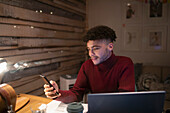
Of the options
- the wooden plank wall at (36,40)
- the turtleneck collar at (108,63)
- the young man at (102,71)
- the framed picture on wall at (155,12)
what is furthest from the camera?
the framed picture on wall at (155,12)

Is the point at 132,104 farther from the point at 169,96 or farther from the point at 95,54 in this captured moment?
the point at 169,96

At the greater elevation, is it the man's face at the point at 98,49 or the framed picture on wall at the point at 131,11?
the framed picture on wall at the point at 131,11

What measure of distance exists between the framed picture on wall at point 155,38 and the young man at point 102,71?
2.58 metres

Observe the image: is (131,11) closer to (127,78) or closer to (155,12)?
(155,12)

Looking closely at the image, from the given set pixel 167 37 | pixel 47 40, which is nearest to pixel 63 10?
pixel 47 40

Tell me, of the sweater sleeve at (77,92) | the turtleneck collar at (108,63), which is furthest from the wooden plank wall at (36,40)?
the turtleneck collar at (108,63)

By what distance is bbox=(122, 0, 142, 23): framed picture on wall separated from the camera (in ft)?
12.9

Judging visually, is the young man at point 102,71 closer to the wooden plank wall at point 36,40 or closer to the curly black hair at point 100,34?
the curly black hair at point 100,34

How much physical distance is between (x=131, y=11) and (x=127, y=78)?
3.04m

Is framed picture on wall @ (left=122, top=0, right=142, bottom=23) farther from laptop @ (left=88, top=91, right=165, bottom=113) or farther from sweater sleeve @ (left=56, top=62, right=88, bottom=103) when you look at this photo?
laptop @ (left=88, top=91, right=165, bottom=113)

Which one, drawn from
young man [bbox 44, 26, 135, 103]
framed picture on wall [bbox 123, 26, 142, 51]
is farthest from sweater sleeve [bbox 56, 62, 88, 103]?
framed picture on wall [bbox 123, 26, 142, 51]

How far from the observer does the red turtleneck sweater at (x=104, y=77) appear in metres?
1.52

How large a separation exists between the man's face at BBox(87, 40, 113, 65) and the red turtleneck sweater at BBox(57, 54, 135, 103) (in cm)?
9

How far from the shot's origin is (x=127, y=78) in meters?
1.47
